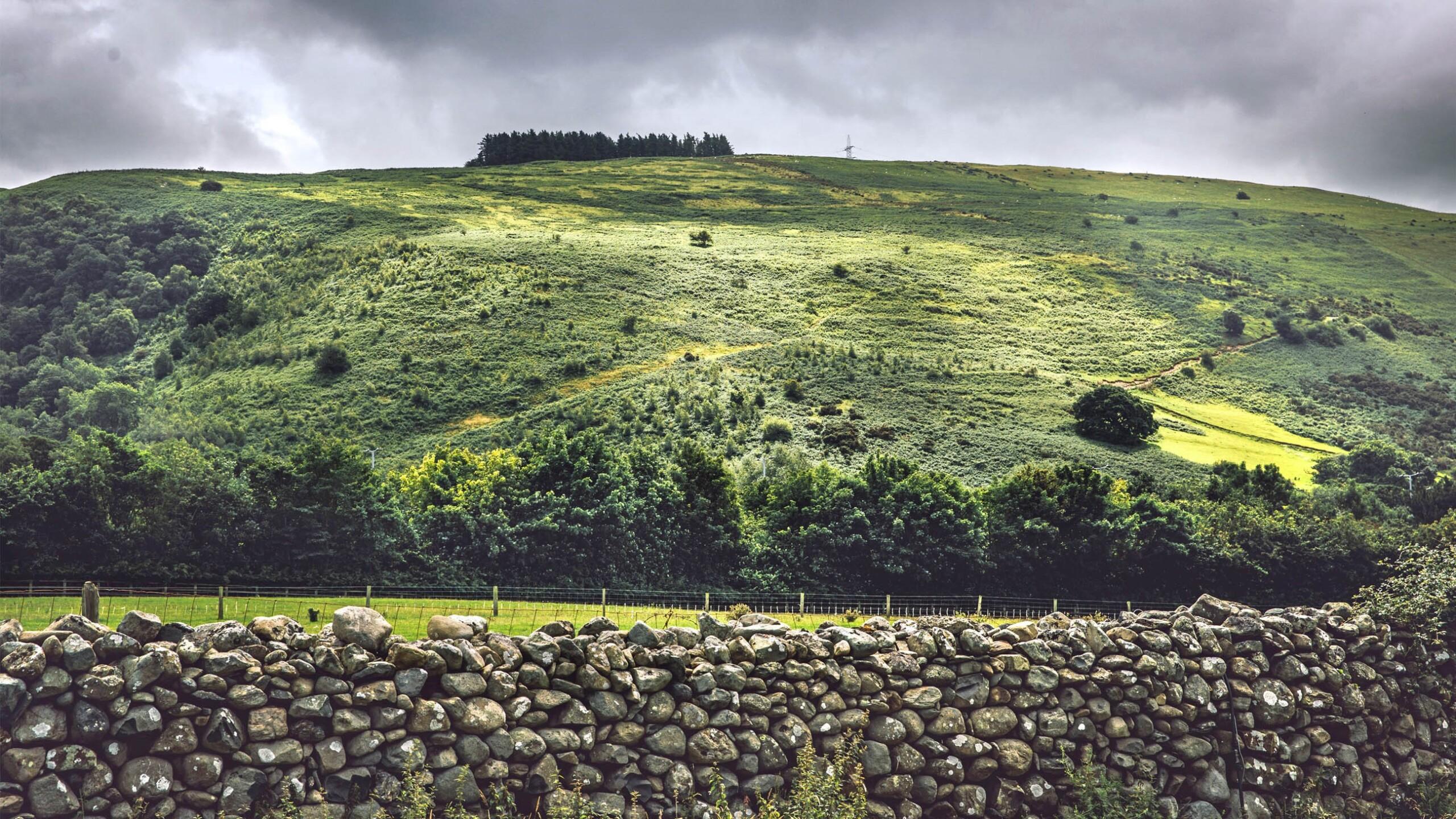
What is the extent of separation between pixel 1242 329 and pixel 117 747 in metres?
109

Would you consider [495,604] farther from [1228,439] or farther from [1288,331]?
[1288,331]

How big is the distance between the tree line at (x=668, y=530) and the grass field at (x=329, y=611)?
6.47 meters

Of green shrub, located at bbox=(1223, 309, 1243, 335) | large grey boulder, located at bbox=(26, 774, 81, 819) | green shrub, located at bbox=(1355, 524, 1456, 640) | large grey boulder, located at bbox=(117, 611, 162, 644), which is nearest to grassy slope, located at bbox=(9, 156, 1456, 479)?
green shrub, located at bbox=(1223, 309, 1243, 335)

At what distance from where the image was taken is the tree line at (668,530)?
40281 mm

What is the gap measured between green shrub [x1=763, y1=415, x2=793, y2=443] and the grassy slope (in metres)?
1.08

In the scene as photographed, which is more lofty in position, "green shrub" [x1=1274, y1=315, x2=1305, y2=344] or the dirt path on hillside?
→ "green shrub" [x1=1274, y1=315, x2=1305, y2=344]

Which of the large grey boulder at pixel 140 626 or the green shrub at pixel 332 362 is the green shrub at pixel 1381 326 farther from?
the large grey boulder at pixel 140 626

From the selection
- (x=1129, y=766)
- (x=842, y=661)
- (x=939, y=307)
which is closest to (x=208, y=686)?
(x=842, y=661)

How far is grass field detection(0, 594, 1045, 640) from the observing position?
25.0 m

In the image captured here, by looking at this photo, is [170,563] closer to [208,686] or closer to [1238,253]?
[208,686]

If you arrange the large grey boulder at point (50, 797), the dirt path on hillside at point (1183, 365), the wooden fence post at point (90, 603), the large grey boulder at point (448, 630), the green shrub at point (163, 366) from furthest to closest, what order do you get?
the dirt path on hillside at point (1183, 365) → the green shrub at point (163, 366) → the wooden fence post at point (90, 603) → the large grey boulder at point (448, 630) → the large grey boulder at point (50, 797)

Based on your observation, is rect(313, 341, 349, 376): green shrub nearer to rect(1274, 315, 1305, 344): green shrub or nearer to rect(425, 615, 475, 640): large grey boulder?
rect(425, 615, 475, 640): large grey boulder

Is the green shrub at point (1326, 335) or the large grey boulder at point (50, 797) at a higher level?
the green shrub at point (1326, 335)

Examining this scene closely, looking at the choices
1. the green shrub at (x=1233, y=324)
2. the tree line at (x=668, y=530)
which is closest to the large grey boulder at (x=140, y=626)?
the tree line at (x=668, y=530)
